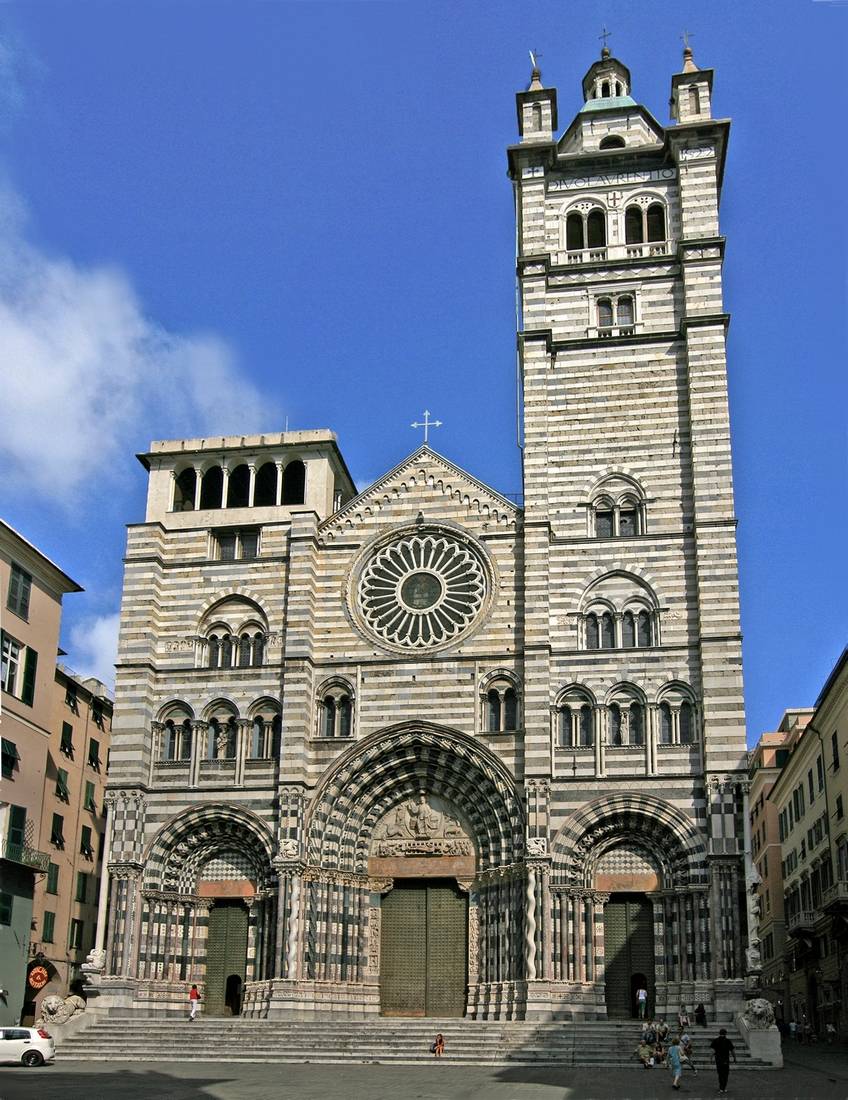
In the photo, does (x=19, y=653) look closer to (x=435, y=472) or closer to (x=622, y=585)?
(x=435, y=472)

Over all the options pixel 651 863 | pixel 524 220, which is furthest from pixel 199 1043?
pixel 524 220

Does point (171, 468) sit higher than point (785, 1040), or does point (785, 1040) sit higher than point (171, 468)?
point (171, 468)

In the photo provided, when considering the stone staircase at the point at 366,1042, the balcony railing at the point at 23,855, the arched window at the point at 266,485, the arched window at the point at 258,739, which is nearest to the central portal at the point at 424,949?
the stone staircase at the point at 366,1042

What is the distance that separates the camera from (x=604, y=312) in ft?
142

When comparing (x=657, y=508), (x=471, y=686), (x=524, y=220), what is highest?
(x=524, y=220)

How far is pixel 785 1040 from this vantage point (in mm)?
48125

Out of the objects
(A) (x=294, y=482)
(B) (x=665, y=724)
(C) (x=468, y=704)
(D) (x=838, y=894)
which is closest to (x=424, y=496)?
(A) (x=294, y=482)

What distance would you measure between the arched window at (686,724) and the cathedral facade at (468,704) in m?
0.13

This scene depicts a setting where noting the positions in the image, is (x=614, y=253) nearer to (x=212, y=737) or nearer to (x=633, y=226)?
(x=633, y=226)

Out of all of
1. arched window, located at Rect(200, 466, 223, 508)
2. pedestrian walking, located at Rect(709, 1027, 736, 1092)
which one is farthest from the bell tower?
arched window, located at Rect(200, 466, 223, 508)

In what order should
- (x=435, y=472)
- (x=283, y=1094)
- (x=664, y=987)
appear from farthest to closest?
(x=435, y=472), (x=664, y=987), (x=283, y=1094)

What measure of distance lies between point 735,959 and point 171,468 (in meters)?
23.3

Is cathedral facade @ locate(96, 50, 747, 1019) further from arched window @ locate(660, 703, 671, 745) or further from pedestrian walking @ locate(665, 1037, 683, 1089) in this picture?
pedestrian walking @ locate(665, 1037, 683, 1089)

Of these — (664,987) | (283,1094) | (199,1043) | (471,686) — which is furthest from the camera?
(471,686)
